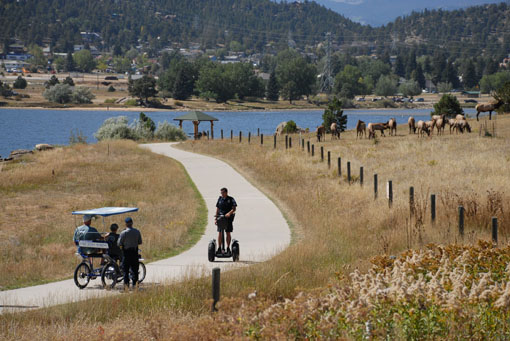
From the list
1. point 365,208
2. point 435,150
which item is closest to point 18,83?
point 435,150

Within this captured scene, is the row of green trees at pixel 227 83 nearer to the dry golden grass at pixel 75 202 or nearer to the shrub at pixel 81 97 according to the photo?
the shrub at pixel 81 97

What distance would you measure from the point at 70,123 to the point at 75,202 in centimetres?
8974

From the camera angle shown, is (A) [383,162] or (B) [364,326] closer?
(B) [364,326]

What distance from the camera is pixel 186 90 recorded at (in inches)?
6378

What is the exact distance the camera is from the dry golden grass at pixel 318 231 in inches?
397

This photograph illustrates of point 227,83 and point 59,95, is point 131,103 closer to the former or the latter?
point 59,95

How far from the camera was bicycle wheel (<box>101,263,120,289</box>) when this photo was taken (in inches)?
529

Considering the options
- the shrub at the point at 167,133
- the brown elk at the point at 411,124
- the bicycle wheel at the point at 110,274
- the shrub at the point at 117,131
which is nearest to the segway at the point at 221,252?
the bicycle wheel at the point at 110,274

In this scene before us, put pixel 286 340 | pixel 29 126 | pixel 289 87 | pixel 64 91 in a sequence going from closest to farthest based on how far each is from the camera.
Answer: pixel 286 340 < pixel 29 126 < pixel 64 91 < pixel 289 87

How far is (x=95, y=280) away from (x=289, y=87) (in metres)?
164

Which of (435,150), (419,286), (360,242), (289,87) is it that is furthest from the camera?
(289,87)

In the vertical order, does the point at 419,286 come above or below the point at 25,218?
above

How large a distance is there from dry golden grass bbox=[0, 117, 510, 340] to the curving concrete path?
0.65 metres

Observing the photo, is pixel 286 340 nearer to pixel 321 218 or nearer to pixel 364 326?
pixel 364 326
